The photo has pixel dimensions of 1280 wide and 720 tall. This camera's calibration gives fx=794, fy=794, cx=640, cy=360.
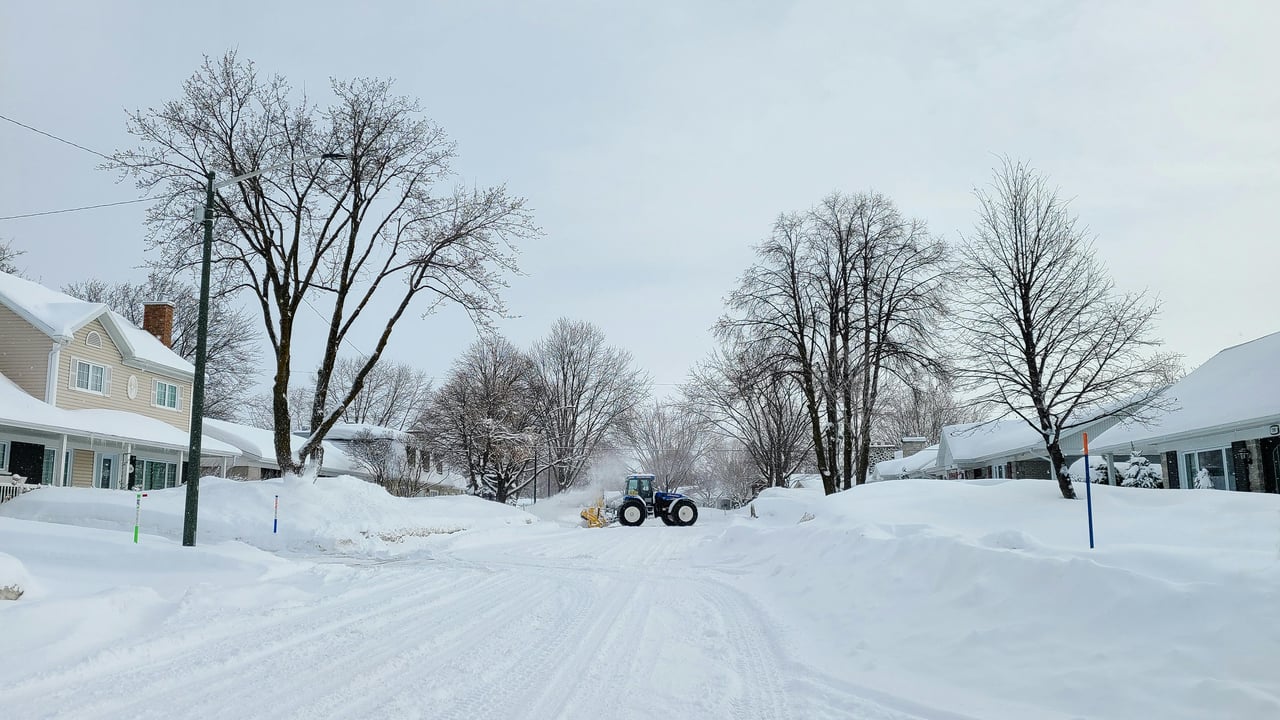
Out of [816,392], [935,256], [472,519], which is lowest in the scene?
[472,519]

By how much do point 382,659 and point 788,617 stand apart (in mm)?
4943

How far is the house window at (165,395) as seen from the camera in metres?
32.1

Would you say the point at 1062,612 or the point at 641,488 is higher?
the point at 641,488

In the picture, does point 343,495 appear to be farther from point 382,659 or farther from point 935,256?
point 935,256

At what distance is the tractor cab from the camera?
35.2 meters

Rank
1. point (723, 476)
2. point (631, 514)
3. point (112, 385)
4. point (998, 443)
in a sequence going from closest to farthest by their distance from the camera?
1. point (112, 385)
2. point (631, 514)
3. point (998, 443)
4. point (723, 476)

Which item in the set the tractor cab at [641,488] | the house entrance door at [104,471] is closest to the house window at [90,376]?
the house entrance door at [104,471]

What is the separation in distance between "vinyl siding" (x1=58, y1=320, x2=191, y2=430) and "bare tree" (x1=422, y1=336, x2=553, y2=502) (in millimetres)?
13038

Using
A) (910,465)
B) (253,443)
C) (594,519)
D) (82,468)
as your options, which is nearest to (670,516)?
(594,519)

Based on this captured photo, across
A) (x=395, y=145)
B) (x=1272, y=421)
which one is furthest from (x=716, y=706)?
(x=395, y=145)

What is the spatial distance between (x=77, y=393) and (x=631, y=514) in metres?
20.7

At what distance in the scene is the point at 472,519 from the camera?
28281 mm

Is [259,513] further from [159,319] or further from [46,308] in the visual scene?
[159,319]

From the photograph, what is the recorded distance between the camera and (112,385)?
2916 centimetres
